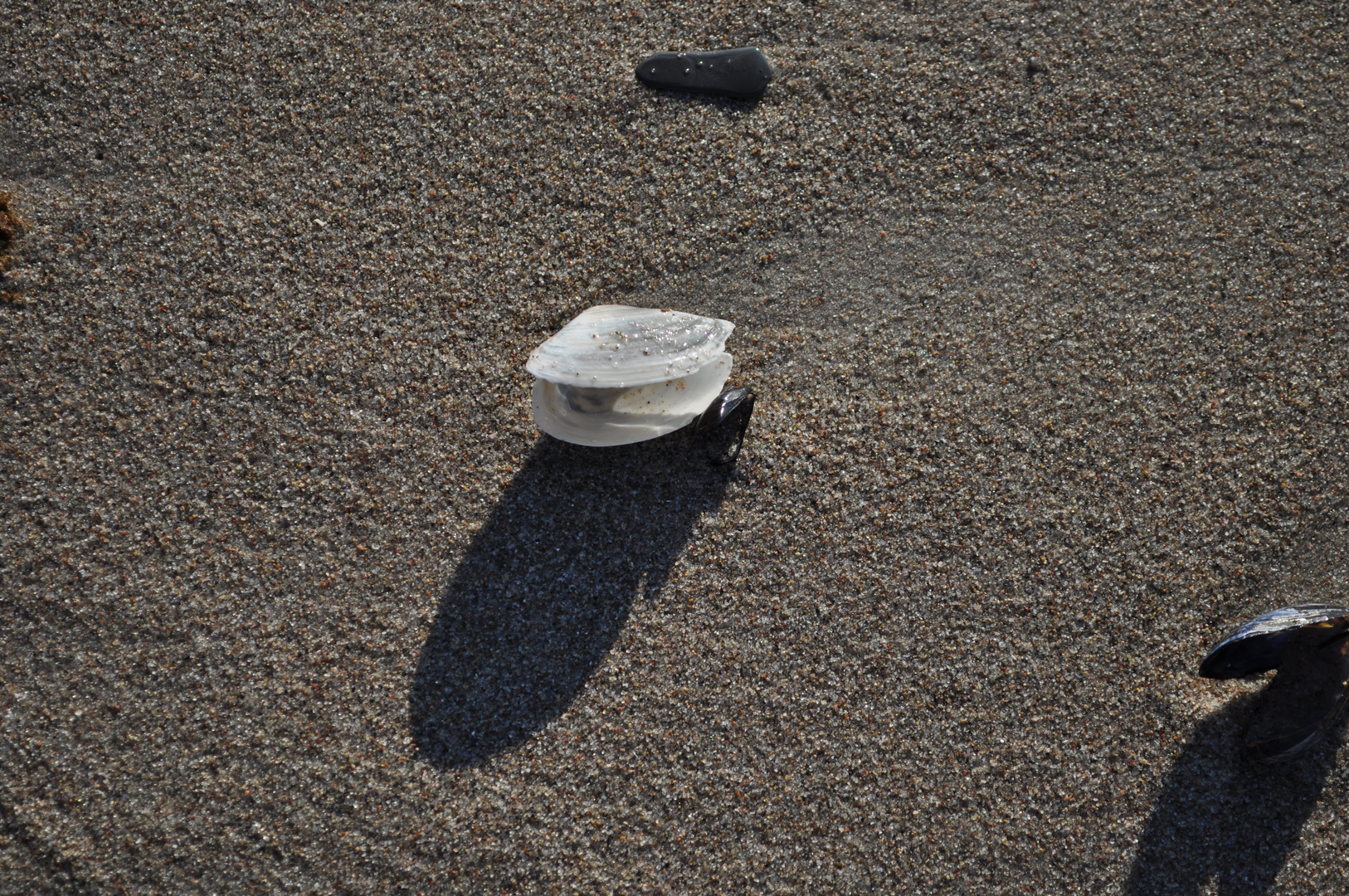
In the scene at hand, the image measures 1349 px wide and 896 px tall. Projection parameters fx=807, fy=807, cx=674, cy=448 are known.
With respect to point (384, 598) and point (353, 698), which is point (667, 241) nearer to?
point (384, 598)

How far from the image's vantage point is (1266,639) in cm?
214

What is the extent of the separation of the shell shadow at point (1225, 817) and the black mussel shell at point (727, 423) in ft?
4.93

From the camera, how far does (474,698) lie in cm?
222

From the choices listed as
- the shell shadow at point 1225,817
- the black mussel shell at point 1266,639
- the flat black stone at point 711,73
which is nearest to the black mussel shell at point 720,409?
the flat black stone at point 711,73

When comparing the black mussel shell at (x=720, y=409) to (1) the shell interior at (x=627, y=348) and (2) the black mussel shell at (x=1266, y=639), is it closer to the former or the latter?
(1) the shell interior at (x=627, y=348)

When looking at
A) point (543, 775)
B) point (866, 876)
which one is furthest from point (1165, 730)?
point (543, 775)

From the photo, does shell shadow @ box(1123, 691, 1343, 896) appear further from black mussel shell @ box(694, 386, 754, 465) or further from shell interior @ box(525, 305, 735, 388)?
shell interior @ box(525, 305, 735, 388)

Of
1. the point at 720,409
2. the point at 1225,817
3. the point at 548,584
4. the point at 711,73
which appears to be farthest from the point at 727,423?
the point at 1225,817

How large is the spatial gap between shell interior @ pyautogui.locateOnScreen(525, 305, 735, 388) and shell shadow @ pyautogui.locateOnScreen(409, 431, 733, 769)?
0.95 ft

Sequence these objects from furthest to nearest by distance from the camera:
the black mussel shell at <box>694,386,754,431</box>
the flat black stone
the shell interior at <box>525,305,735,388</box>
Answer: the flat black stone
the black mussel shell at <box>694,386,754,431</box>
the shell interior at <box>525,305,735,388</box>

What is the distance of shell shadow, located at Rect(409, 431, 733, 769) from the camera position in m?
2.22

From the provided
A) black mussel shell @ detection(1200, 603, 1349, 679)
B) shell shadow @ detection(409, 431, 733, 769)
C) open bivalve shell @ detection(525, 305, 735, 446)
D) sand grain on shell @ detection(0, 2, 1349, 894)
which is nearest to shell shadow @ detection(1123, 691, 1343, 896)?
sand grain on shell @ detection(0, 2, 1349, 894)

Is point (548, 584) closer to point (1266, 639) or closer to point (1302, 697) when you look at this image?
point (1266, 639)

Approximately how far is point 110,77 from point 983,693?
10.3 ft
